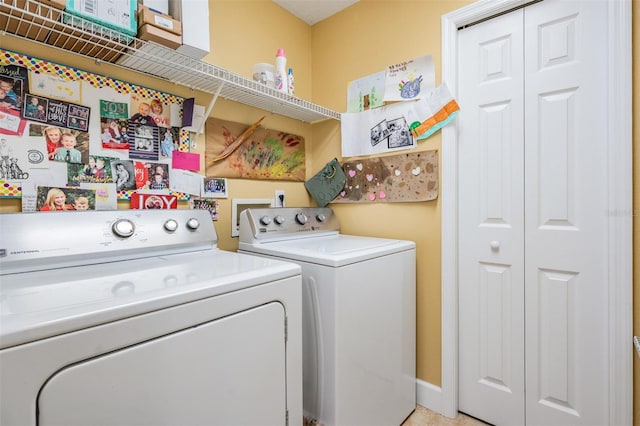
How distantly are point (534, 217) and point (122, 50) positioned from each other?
1.97 m

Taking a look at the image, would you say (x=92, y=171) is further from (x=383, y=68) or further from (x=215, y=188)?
(x=383, y=68)

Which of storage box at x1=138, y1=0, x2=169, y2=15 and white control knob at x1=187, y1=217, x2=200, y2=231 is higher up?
storage box at x1=138, y1=0, x2=169, y2=15

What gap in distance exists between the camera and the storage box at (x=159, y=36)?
121cm

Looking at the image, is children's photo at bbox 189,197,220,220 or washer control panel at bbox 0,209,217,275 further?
children's photo at bbox 189,197,220,220

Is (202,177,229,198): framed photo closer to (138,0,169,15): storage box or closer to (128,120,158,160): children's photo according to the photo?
(128,120,158,160): children's photo

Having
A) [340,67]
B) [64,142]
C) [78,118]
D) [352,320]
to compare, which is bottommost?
[352,320]

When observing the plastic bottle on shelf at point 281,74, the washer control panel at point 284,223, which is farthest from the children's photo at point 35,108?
the plastic bottle on shelf at point 281,74

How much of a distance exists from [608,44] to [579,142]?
403 millimetres

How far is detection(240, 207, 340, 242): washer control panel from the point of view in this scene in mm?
1728

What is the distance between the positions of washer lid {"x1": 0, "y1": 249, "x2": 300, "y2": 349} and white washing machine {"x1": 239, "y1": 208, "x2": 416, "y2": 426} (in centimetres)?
28

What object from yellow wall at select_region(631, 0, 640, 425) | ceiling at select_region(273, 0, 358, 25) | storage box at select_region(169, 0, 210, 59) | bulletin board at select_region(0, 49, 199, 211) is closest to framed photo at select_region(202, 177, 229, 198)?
bulletin board at select_region(0, 49, 199, 211)

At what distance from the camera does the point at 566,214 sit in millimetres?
1516

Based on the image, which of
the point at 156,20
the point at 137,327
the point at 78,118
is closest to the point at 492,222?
the point at 137,327

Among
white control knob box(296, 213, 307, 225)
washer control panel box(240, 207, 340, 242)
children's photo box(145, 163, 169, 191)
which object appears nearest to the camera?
children's photo box(145, 163, 169, 191)
